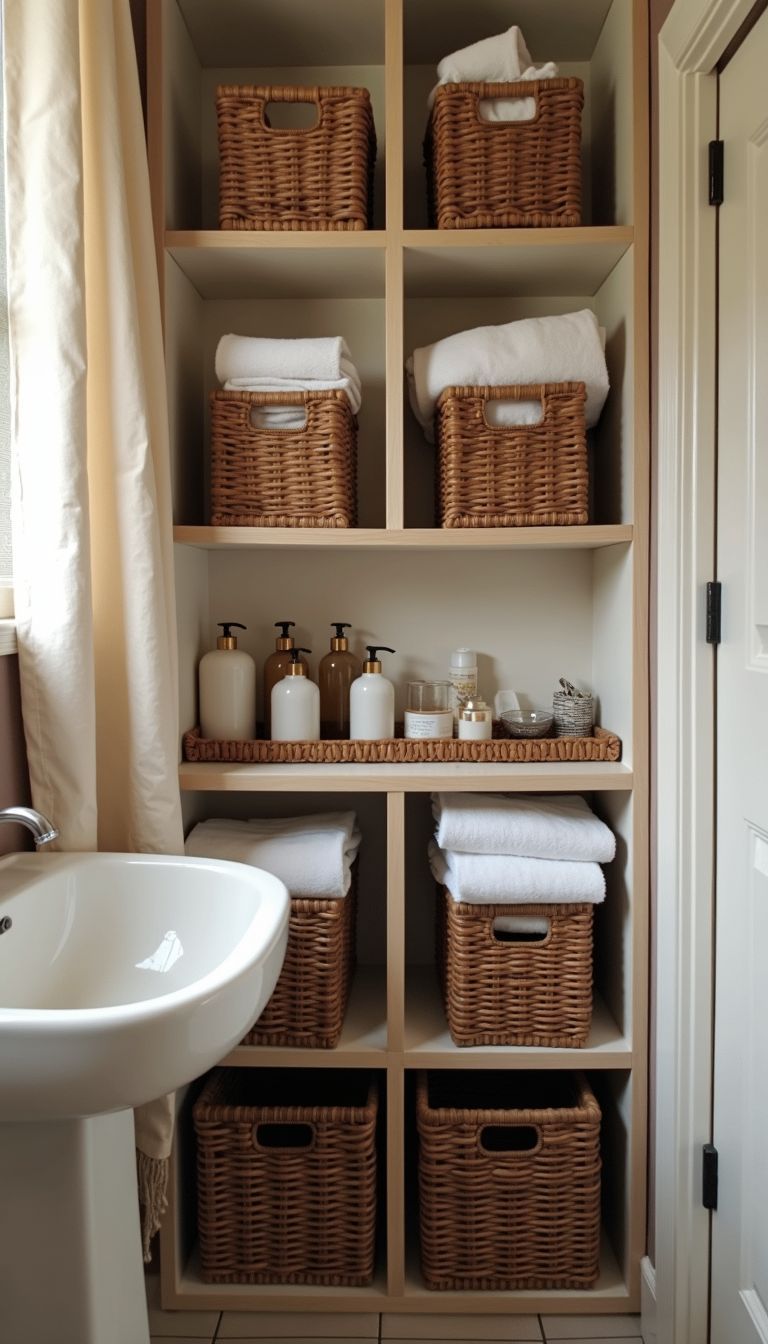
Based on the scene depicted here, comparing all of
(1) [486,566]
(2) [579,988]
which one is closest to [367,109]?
(1) [486,566]

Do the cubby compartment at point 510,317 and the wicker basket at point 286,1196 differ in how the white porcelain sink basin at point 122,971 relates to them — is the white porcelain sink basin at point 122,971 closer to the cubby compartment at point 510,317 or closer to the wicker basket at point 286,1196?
the wicker basket at point 286,1196

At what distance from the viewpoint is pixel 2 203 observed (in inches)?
55.4

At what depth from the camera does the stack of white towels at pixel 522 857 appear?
5.27ft

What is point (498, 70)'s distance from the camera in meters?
1.62

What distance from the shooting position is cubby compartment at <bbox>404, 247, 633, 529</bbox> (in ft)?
5.44

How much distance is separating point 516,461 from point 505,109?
60cm

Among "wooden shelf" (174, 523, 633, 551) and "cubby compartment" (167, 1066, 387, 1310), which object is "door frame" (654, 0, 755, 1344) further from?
"cubby compartment" (167, 1066, 387, 1310)

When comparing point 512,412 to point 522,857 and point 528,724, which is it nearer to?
point 528,724

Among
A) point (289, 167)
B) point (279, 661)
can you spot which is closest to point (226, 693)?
point (279, 661)

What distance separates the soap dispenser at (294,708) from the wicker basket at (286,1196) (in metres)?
0.65

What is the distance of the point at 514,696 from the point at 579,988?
57cm

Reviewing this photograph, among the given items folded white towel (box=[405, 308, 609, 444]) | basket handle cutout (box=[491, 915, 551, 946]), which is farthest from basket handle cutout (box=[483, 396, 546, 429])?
basket handle cutout (box=[491, 915, 551, 946])

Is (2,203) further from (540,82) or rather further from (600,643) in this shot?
(600,643)

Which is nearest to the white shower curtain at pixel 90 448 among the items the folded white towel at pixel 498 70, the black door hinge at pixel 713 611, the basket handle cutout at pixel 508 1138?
the folded white towel at pixel 498 70
